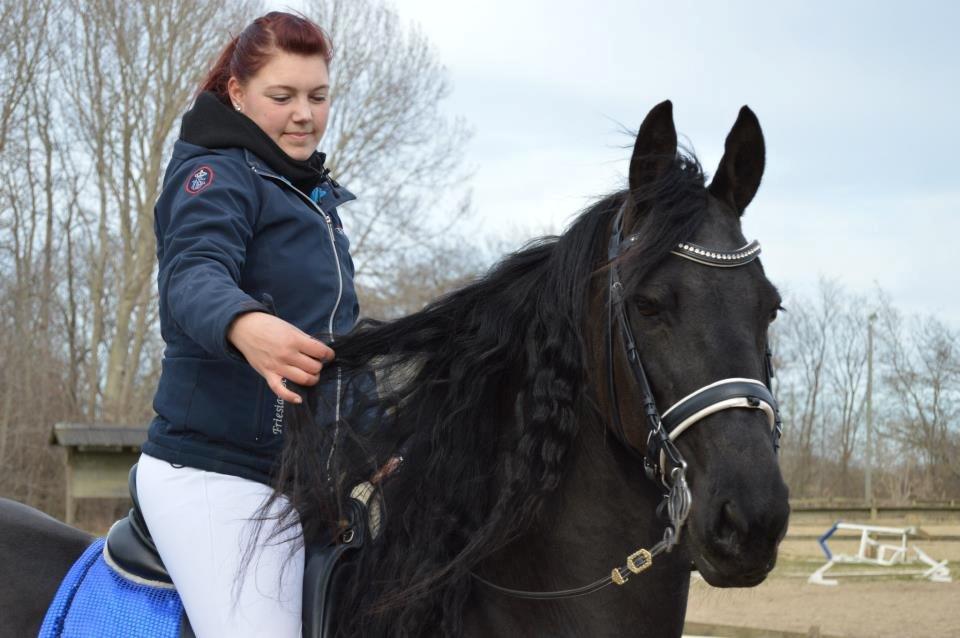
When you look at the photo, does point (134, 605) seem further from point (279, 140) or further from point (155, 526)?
point (279, 140)

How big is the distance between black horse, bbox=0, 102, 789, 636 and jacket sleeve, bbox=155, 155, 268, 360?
1.12 ft

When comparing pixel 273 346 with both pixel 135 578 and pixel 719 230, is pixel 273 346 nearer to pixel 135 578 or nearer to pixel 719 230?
pixel 135 578

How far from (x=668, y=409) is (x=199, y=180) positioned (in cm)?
128

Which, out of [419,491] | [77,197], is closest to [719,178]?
[419,491]

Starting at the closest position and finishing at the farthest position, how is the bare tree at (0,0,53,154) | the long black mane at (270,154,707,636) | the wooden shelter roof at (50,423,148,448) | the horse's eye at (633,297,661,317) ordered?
the horse's eye at (633,297,661,317) < the long black mane at (270,154,707,636) < the wooden shelter roof at (50,423,148,448) < the bare tree at (0,0,53,154)

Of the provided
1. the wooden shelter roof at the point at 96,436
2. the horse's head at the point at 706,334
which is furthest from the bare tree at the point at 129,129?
the horse's head at the point at 706,334

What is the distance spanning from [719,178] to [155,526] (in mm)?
1675

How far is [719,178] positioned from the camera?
258 cm

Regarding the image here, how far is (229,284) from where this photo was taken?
229 centimetres

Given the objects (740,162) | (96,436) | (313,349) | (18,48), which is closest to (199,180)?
(313,349)

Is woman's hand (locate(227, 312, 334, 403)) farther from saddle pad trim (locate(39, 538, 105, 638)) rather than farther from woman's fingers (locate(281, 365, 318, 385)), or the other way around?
saddle pad trim (locate(39, 538, 105, 638))

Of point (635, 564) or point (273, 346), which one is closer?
point (273, 346)

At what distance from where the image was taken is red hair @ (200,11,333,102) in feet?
8.80

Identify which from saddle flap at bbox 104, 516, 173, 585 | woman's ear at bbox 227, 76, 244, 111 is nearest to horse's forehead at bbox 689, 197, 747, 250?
woman's ear at bbox 227, 76, 244, 111
